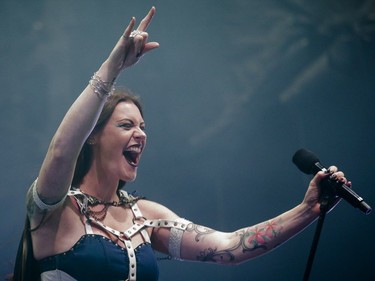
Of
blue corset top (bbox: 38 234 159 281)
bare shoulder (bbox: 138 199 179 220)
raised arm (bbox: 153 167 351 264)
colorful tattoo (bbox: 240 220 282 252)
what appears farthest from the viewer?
bare shoulder (bbox: 138 199 179 220)

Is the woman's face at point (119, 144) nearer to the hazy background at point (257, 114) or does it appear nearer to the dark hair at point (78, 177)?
the dark hair at point (78, 177)

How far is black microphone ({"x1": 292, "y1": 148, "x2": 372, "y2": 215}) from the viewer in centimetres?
132

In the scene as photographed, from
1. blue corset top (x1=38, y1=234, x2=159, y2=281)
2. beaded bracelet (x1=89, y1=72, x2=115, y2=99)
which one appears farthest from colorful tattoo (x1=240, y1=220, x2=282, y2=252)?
beaded bracelet (x1=89, y1=72, x2=115, y2=99)

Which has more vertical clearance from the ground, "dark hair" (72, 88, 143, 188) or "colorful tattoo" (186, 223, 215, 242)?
"dark hair" (72, 88, 143, 188)

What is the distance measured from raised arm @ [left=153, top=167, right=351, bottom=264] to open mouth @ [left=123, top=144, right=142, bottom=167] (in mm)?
364

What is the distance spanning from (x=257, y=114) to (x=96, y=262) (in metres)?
2.58

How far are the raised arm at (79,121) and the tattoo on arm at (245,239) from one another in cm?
78

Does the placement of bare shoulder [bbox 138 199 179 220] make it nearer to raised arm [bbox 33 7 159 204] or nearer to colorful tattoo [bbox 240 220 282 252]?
colorful tattoo [bbox 240 220 282 252]

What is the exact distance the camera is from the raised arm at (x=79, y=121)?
126cm

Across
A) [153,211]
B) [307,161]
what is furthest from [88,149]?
[307,161]

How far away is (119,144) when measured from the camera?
5.96 ft

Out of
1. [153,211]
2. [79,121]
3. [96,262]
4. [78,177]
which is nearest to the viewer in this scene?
[79,121]

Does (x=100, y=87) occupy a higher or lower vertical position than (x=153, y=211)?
higher

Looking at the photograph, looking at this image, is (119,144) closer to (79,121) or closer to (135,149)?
(135,149)
